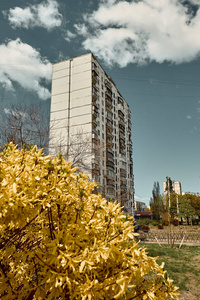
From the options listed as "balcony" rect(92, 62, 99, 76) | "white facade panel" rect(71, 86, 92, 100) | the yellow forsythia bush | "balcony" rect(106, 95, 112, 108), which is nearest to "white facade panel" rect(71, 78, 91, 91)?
"white facade panel" rect(71, 86, 92, 100)

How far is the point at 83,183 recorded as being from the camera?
8.47ft

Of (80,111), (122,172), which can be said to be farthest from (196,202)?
→ (80,111)

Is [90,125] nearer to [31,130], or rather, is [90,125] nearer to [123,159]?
[123,159]

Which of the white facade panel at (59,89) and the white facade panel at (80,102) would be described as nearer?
the white facade panel at (80,102)

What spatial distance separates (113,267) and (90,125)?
32193 mm

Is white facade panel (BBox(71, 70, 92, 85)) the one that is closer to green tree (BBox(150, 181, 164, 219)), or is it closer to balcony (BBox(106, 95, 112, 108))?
balcony (BBox(106, 95, 112, 108))

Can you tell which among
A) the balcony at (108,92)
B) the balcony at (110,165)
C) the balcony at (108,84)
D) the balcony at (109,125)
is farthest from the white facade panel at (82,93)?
the balcony at (110,165)

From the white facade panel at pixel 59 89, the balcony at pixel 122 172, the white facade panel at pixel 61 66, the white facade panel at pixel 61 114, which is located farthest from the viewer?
the balcony at pixel 122 172

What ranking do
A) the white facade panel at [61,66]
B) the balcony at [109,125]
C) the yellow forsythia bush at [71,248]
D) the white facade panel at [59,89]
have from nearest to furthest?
the yellow forsythia bush at [71,248], the white facade panel at [59,89], the white facade panel at [61,66], the balcony at [109,125]

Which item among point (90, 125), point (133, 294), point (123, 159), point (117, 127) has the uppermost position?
point (117, 127)

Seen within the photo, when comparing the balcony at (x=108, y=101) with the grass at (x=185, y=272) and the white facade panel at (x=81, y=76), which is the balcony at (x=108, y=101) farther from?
the grass at (x=185, y=272)

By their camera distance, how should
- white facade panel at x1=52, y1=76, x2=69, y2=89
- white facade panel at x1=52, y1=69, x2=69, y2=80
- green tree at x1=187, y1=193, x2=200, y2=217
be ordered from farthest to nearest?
green tree at x1=187, y1=193, x2=200, y2=217
white facade panel at x1=52, y1=69, x2=69, y2=80
white facade panel at x1=52, y1=76, x2=69, y2=89

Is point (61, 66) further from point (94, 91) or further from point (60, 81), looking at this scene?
point (94, 91)

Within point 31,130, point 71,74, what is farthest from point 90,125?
point 31,130
